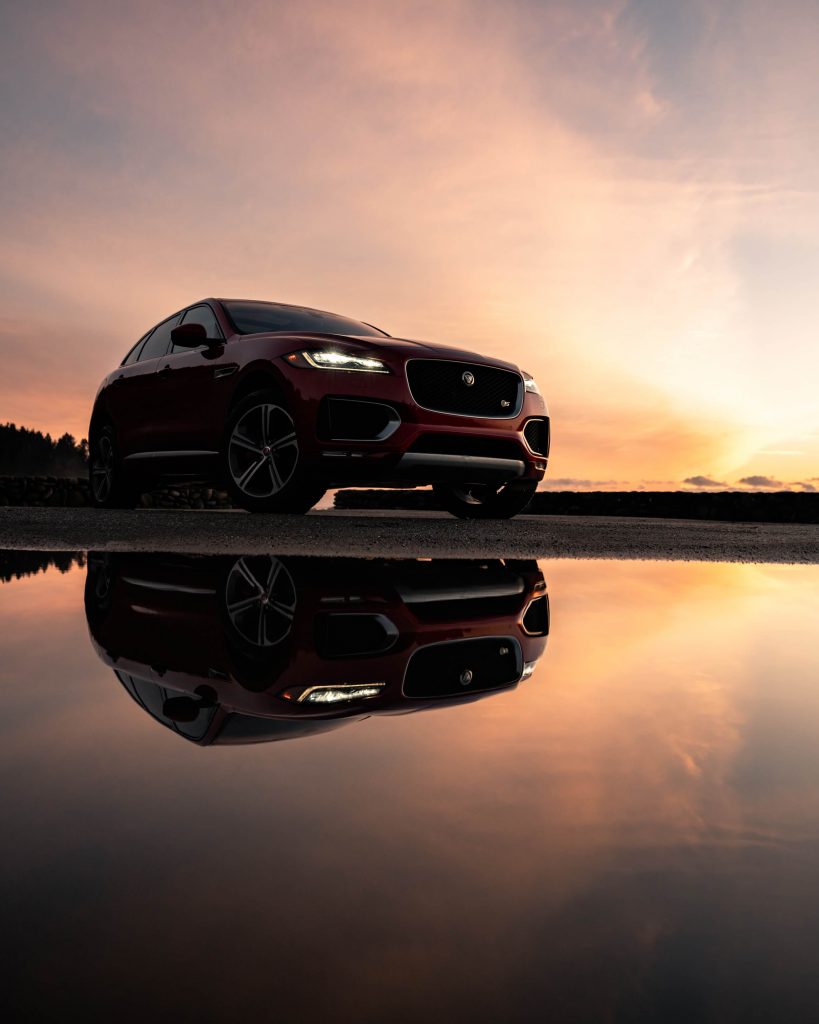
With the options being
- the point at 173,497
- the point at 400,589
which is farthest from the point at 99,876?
the point at 173,497

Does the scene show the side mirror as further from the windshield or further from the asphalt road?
the asphalt road

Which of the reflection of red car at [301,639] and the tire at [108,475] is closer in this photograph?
the reflection of red car at [301,639]

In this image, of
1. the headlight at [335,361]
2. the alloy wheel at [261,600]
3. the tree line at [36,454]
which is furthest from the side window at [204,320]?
the tree line at [36,454]

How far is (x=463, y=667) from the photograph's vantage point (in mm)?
2184

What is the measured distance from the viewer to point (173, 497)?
19875mm

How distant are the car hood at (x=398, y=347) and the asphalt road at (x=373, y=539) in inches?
49.1

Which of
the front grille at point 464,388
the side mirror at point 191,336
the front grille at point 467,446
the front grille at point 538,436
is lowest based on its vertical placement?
the front grille at point 467,446

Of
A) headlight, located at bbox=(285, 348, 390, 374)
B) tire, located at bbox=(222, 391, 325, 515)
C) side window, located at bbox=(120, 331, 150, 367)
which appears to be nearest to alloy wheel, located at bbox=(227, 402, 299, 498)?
tire, located at bbox=(222, 391, 325, 515)

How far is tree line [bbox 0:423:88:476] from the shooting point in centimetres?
10106

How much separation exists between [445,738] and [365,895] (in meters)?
0.60

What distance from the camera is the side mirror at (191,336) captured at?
7.20 meters

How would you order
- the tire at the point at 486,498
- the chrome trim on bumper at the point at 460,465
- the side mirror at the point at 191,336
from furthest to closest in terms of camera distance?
the tire at the point at 486,498, the side mirror at the point at 191,336, the chrome trim on bumper at the point at 460,465

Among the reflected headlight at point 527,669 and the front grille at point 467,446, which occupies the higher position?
the front grille at point 467,446

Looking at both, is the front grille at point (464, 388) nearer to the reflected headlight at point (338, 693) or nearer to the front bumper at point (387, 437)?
the front bumper at point (387, 437)
